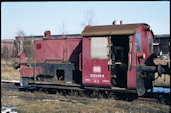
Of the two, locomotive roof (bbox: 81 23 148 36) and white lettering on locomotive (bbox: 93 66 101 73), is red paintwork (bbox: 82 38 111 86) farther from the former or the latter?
locomotive roof (bbox: 81 23 148 36)

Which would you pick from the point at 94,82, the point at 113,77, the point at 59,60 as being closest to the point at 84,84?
the point at 94,82

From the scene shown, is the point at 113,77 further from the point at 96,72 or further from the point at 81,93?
the point at 81,93

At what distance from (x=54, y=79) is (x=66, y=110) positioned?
4079 mm

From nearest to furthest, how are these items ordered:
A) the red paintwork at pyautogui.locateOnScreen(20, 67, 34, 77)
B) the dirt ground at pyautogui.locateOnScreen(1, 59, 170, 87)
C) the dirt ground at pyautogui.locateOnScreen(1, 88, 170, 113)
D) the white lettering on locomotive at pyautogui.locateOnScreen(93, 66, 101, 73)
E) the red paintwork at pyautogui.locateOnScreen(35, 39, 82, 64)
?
the dirt ground at pyautogui.locateOnScreen(1, 88, 170, 113) < the white lettering on locomotive at pyautogui.locateOnScreen(93, 66, 101, 73) < the red paintwork at pyautogui.locateOnScreen(35, 39, 82, 64) < the red paintwork at pyautogui.locateOnScreen(20, 67, 34, 77) < the dirt ground at pyautogui.locateOnScreen(1, 59, 170, 87)

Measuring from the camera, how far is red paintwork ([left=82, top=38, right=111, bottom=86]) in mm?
9477

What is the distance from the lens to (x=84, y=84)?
33.0 ft

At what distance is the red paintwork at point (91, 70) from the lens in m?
9.48

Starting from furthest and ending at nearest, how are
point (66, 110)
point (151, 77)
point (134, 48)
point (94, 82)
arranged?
point (151, 77), point (94, 82), point (134, 48), point (66, 110)

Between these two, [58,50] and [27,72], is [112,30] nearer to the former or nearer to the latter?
[58,50]

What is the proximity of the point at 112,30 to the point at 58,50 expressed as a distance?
390cm

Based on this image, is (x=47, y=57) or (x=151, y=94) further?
(x=47, y=57)

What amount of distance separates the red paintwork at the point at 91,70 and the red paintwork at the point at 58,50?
139 cm

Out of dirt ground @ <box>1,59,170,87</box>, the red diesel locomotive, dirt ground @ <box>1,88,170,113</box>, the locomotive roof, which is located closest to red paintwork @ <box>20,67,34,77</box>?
the red diesel locomotive

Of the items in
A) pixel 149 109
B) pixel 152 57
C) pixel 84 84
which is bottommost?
pixel 149 109
